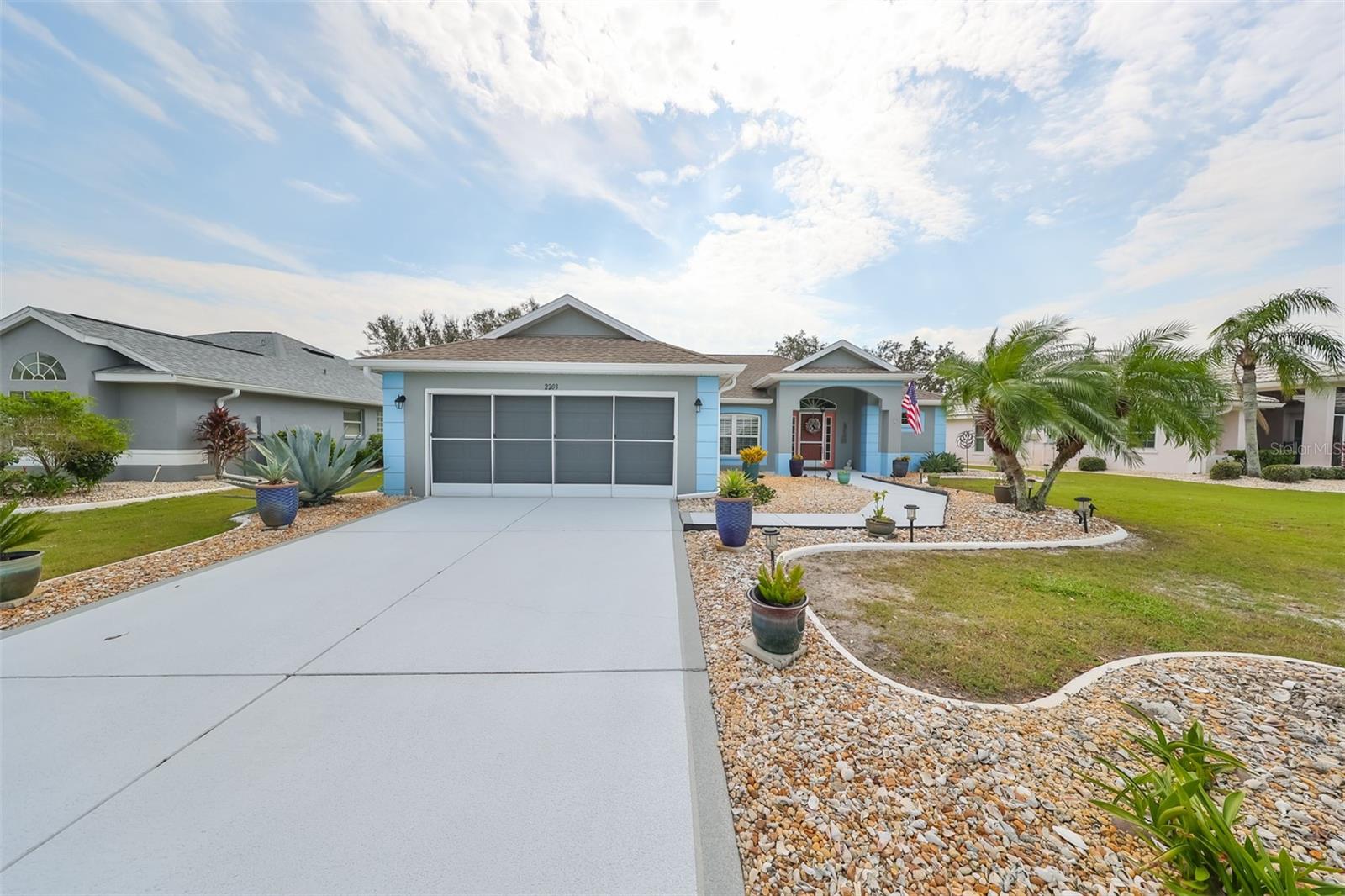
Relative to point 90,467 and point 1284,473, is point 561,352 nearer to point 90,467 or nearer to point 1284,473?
point 90,467

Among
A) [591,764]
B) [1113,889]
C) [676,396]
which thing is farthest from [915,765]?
[676,396]

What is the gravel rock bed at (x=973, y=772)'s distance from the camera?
1826mm

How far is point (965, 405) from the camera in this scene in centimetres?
968

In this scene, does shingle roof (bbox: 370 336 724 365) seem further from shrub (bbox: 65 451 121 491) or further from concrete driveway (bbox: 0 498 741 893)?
shrub (bbox: 65 451 121 491)

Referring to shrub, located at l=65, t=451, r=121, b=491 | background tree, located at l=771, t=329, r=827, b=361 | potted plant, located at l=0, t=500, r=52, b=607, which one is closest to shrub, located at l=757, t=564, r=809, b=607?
potted plant, located at l=0, t=500, r=52, b=607

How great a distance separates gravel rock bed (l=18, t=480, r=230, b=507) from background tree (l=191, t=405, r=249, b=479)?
2.40ft

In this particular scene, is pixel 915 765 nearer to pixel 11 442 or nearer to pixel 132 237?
pixel 11 442

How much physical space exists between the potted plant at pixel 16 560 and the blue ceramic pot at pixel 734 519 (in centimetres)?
697

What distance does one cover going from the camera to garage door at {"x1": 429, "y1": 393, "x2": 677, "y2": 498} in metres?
10.5

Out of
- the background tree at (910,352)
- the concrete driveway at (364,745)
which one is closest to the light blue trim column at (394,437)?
the concrete driveway at (364,745)

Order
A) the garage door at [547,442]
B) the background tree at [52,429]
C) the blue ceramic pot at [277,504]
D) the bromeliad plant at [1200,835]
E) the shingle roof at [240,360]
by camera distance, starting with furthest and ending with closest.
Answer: the shingle roof at [240,360], the garage door at [547,442], the background tree at [52,429], the blue ceramic pot at [277,504], the bromeliad plant at [1200,835]

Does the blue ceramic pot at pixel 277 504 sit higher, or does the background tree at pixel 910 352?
the background tree at pixel 910 352

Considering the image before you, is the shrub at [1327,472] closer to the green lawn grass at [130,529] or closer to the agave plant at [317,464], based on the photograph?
the agave plant at [317,464]

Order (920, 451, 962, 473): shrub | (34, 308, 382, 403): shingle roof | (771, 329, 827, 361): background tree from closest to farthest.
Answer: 1. (34, 308, 382, 403): shingle roof
2. (920, 451, 962, 473): shrub
3. (771, 329, 827, 361): background tree
